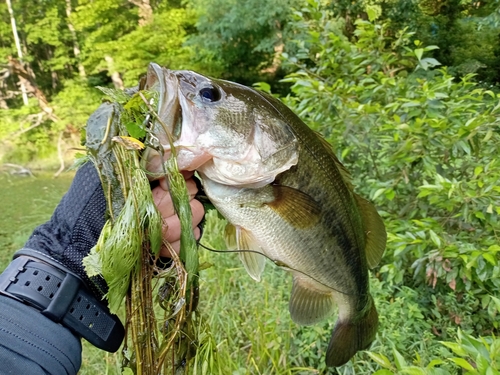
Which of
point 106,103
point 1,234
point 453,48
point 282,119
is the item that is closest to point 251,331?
point 282,119

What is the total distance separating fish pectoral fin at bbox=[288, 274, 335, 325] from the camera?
1603mm

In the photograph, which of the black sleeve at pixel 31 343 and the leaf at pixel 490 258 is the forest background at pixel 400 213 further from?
the black sleeve at pixel 31 343

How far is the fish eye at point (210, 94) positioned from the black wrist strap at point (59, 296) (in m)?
0.64

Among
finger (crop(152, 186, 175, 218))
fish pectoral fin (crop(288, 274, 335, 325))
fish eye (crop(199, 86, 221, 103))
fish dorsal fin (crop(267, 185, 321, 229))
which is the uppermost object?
fish eye (crop(199, 86, 221, 103))

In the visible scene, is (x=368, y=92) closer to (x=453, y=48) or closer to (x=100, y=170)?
(x=100, y=170)

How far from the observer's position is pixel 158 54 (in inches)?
531

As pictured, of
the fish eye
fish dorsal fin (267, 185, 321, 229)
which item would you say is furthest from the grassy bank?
the fish eye

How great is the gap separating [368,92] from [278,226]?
1831 millimetres

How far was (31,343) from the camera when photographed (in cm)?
107

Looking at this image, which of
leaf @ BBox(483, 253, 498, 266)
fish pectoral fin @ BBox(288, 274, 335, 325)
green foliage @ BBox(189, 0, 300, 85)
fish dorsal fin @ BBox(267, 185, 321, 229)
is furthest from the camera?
green foliage @ BBox(189, 0, 300, 85)

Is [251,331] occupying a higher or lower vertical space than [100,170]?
lower

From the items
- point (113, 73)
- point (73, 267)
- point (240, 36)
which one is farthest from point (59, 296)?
point (113, 73)

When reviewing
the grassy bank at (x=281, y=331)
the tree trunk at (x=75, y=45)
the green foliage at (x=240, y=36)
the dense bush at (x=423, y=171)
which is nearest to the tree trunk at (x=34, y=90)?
the tree trunk at (x=75, y=45)

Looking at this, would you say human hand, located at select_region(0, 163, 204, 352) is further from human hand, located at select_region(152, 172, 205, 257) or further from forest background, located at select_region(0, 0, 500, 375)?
forest background, located at select_region(0, 0, 500, 375)
